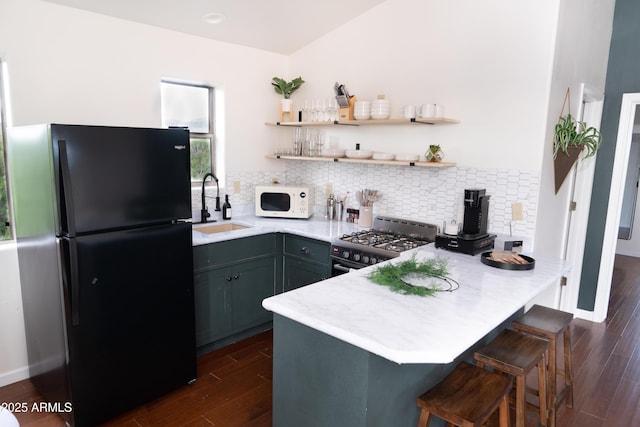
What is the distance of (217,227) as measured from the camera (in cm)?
382

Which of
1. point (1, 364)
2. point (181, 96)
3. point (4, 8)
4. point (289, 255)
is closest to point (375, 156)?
point (289, 255)

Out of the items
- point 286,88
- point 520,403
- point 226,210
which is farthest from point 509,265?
point 286,88

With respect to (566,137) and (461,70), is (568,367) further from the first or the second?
(461,70)

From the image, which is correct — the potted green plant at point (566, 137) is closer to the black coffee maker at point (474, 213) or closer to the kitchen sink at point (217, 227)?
the black coffee maker at point (474, 213)

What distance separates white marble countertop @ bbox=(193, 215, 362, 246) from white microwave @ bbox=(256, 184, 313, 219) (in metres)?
0.06

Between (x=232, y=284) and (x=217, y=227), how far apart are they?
682mm

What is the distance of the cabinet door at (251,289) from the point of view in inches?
133

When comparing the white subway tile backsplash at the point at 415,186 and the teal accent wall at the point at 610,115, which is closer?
the white subway tile backsplash at the point at 415,186

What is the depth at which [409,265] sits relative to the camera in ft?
7.43

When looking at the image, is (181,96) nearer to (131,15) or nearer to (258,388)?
(131,15)

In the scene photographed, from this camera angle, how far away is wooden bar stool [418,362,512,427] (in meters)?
1.64

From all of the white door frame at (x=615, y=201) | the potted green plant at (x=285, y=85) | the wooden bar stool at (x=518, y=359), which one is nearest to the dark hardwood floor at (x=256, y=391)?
the white door frame at (x=615, y=201)

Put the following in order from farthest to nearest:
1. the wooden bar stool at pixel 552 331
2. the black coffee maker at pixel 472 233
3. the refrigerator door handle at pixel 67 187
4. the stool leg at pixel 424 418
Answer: the black coffee maker at pixel 472 233
the wooden bar stool at pixel 552 331
the refrigerator door handle at pixel 67 187
the stool leg at pixel 424 418

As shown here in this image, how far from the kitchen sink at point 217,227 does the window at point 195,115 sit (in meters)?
0.46
